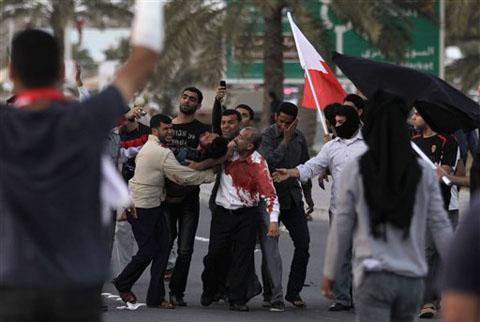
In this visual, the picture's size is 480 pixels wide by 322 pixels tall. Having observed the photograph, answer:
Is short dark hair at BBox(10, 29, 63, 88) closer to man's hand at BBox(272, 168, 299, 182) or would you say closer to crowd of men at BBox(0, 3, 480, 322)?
crowd of men at BBox(0, 3, 480, 322)

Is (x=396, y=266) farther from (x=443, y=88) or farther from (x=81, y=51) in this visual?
(x=81, y=51)

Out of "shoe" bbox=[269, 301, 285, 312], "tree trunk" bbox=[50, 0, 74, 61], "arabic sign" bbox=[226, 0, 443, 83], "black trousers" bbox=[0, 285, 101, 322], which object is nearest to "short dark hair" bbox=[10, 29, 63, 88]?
"black trousers" bbox=[0, 285, 101, 322]

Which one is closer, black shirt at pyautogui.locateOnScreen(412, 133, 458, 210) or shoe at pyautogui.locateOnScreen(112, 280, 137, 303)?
black shirt at pyautogui.locateOnScreen(412, 133, 458, 210)

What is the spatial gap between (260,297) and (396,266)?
6.92 m

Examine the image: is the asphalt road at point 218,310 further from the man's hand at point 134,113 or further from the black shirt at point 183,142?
the man's hand at point 134,113

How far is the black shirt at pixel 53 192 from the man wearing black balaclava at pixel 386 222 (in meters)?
2.22

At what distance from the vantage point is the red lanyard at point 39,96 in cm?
489

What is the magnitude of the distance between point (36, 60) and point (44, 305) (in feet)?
2.75

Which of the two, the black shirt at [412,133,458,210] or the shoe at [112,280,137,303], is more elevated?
the black shirt at [412,133,458,210]

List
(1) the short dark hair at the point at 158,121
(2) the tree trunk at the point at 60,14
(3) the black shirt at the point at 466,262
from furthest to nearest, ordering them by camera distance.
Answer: (2) the tree trunk at the point at 60,14, (1) the short dark hair at the point at 158,121, (3) the black shirt at the point at 466,262

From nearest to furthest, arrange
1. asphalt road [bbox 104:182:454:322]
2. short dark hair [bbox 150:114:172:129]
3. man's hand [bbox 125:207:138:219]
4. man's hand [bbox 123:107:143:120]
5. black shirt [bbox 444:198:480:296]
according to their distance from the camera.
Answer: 1. black shirt [bbox 444:198:480:296]
2. asphalt road [bbox 104:182:454:322]
3. man's hand [bbox 125:207:138:219]
4. short dark hair [bbox 150:114:172:129]
5. man's hand [bbox 123:107:143:120]

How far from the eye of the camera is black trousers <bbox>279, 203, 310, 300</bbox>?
12859mm

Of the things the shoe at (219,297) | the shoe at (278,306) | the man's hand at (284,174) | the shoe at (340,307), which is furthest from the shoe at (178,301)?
the man's hand at (284,174)

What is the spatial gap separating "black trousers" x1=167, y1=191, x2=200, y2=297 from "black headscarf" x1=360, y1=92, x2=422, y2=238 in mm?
5550
